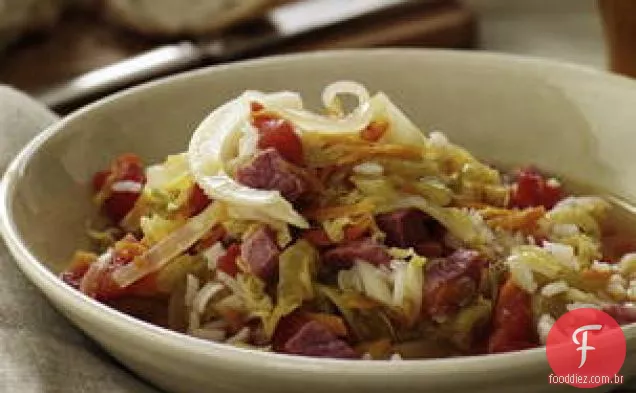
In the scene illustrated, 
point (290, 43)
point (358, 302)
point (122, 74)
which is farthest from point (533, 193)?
point (290, 43)

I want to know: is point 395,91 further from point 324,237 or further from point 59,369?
point 59,369

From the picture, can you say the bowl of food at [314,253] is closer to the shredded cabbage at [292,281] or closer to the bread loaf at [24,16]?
the shredded cabbage at [292,281]

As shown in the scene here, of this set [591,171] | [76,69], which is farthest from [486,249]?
[76,69]

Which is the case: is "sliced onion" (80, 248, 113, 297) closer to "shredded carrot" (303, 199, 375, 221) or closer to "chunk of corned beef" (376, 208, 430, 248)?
"shredded carrot" (303, 199, 375, 221)

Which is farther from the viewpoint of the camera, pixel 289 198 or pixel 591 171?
pixel 591 171

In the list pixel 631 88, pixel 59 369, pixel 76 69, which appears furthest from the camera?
pixel 76 69

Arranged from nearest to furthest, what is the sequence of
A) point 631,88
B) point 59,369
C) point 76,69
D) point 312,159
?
point 59,369
point 312,159
point 631,88
point 76,69

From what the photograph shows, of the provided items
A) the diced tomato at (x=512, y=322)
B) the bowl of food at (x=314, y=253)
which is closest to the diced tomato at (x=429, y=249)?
the bowl of food at (x=314, y=253)

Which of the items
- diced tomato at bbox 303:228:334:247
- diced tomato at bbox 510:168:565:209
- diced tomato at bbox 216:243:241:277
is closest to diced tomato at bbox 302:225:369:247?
diced tomato at bbox 303:228:334:247
